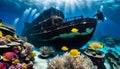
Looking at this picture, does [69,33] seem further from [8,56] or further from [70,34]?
[8,56]

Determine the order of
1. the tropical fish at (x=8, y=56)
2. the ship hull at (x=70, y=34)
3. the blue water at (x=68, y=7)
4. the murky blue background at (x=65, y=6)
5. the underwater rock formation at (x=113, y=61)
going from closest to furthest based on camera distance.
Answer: the tropical fish at (x=8, y=56), the underwater rock formation at (x=113, y=61), the ship hull at (x=70, y=34), the blue water at (x=68, y=7), the murky blue background at (x=65, y=6)

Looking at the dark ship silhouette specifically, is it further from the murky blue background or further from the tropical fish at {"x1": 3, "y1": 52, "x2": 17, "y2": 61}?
the murky blue background

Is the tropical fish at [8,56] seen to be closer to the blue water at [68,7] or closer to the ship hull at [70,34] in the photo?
the ship hull at [70,34]

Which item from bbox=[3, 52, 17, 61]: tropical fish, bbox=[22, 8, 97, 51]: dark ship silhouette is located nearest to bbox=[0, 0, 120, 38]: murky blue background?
bbox=[22, 8, 97, 51]: dark ship silhouette

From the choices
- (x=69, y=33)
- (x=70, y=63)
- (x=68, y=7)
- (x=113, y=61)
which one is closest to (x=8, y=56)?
(x=70, y=63)

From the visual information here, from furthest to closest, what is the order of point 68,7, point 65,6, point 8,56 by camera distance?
point 68,7 → point 65,6 → point 8,56

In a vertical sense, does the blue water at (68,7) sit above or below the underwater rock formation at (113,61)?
above

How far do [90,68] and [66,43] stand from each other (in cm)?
679

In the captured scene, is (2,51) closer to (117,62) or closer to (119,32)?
(117,62)

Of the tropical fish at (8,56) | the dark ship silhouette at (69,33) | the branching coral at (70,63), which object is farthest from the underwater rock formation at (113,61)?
the tropical fish at (8,56)

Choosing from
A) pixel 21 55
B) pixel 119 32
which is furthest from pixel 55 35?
pixel 119 32

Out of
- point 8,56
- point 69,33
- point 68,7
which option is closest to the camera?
point 8,56

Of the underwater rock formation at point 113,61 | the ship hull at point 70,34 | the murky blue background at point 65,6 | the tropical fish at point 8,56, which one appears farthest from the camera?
the murky blue background at point 65,6

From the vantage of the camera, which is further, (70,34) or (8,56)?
(70,34)
